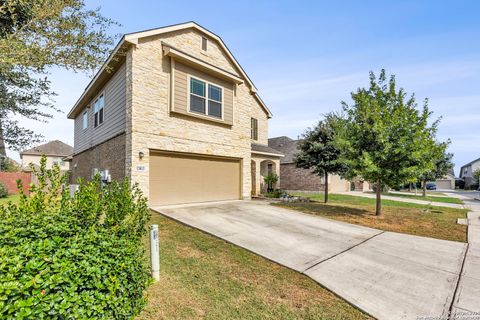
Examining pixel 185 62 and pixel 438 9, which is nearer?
pixel 438 9

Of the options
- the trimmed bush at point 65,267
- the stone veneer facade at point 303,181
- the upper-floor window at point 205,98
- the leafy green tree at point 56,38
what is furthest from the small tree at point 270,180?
the trimmed bush at point 65,267

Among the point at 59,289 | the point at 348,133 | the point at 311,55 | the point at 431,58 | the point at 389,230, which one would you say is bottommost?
the point at 389,230

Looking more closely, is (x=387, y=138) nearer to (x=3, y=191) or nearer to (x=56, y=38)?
(x=56, y=38)

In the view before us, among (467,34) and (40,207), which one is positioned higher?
(467,34)

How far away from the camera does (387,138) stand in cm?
931

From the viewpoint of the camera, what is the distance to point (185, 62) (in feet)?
34.4

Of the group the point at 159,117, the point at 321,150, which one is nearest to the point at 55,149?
the point at 159,117

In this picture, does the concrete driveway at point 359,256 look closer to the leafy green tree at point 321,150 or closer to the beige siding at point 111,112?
the beige siding at point 111,112

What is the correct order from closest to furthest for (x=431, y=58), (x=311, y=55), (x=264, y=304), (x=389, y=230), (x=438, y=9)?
(x=264, y=304), (x=389, y=230), (x=438, y=9), (x=431, y=58), (x=311, y=55)

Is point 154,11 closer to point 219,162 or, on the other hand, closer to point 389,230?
point 219,162

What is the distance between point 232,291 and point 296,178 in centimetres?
2109

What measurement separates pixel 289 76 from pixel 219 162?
6073mm

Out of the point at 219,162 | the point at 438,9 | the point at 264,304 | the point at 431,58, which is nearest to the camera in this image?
the point at 264,304

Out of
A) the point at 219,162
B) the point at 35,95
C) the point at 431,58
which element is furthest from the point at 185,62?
the point at 431,58
